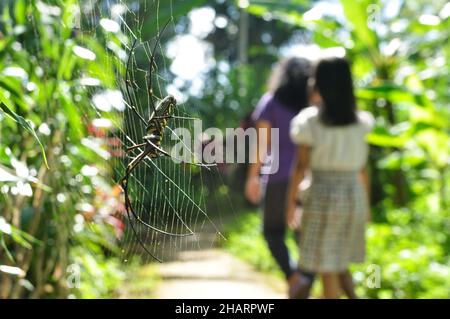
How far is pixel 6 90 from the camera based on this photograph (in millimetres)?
1533

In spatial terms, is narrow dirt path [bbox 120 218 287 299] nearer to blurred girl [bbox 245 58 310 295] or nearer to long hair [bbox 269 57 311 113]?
blurred girl [bbox 245 58 310 295]

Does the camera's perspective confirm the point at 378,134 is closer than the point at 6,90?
No

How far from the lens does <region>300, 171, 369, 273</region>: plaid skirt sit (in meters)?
2.44

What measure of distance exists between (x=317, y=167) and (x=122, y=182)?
1511 mm

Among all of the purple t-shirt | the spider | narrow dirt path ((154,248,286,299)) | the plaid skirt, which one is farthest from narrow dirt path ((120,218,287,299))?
the purple t-shirt

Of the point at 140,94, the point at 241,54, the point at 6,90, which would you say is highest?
the point at 241,54

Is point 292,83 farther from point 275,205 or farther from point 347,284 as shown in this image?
point 347,284

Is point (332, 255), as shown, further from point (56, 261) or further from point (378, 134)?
point (378, 134)

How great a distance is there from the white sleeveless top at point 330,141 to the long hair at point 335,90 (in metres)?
0.03

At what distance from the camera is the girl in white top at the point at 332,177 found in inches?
94.1

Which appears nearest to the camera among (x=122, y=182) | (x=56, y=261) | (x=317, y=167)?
(x=122, y=182)

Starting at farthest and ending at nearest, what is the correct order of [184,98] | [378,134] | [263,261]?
1. [263,261]
2. [378,134]
3. [184,98]

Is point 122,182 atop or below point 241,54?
below

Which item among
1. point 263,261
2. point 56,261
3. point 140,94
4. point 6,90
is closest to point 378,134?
point 263,261
